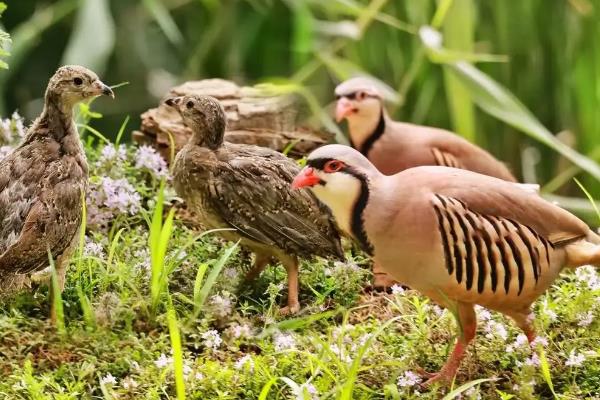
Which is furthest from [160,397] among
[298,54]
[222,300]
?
[298,54]

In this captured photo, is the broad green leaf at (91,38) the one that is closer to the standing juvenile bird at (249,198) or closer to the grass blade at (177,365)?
the standing juvenile bird at (249,198)

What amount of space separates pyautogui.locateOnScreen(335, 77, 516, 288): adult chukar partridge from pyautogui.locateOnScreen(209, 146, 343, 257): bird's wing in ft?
2.01

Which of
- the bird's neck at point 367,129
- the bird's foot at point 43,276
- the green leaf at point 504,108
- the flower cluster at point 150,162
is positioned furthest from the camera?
the green leaf at point 504,108

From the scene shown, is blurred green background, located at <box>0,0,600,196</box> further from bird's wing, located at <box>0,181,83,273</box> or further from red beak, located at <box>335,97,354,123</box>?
bird's wing, located at <box>0,181,83,273</box>

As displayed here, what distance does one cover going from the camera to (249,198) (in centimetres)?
312

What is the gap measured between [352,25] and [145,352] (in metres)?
2.06

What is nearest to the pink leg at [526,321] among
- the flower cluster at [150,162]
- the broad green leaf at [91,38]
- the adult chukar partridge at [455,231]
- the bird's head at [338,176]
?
the adult chukar partridge at [455,231]

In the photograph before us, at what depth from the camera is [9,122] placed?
3621 mm

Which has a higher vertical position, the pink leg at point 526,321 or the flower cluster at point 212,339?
the pink leg at point 526,321

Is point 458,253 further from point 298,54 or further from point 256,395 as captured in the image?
point 298,54

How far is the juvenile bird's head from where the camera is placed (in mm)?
3154

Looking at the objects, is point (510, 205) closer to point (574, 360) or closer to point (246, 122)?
point (574, 360)

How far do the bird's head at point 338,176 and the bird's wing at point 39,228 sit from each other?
61cm

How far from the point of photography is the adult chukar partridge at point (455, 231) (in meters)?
2.63
